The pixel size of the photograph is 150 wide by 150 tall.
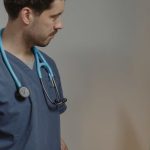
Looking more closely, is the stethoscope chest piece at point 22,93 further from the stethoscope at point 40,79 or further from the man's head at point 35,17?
the man's head at point 35,17

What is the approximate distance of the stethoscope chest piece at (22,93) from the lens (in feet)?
3.54

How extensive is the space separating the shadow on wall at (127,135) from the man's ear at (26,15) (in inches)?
34.3

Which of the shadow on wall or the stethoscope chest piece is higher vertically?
the stethoscope chest piece

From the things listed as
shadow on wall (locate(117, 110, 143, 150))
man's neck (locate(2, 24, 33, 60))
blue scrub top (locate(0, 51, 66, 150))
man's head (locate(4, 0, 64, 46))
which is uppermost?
man's head (locate(4, 0, 64, 46))

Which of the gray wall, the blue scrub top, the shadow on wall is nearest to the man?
the blue scrub top

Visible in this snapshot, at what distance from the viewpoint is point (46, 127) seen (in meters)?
1.19

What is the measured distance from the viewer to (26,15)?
1106mm

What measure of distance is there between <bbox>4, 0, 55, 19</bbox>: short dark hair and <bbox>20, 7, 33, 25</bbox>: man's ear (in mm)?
12

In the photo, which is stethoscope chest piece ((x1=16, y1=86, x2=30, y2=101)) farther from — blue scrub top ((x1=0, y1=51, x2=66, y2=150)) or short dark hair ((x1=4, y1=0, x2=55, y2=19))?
short dark hair ((x1=4, y1=0, x2=55, y2=19))

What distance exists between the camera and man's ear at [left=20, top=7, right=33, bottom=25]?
1.10 metres

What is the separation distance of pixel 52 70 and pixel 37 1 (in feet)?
1.10

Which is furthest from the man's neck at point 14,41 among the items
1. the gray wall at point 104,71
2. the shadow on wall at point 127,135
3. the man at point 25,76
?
the shadow on wall at point 127,135

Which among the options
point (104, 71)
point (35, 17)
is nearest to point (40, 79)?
point (35, 17)

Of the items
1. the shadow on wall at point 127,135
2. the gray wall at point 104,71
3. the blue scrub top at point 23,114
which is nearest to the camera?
the blue scrub top at point 23,114
